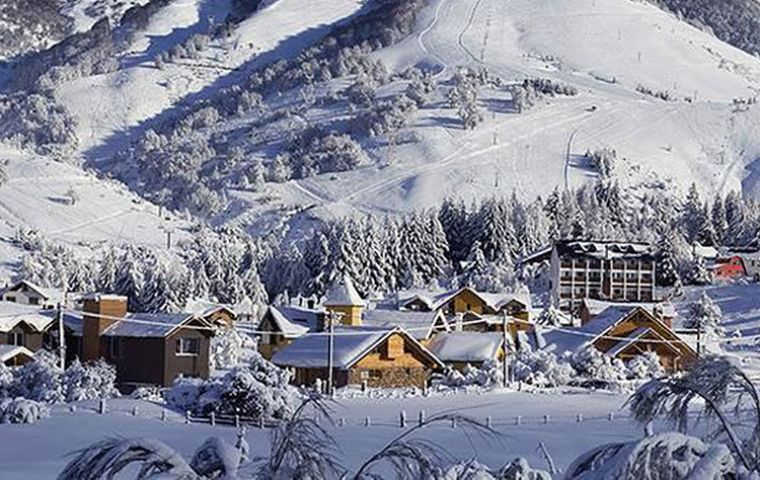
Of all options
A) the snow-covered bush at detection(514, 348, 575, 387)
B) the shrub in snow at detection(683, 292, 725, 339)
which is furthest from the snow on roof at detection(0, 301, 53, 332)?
the shrub in snow at detection(683, 292, 725, 339)

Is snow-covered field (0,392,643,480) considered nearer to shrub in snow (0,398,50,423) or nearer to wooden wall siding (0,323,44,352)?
shrub in snow (0,398,50,423)

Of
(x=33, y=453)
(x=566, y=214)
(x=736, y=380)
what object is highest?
(x=566, y=214)

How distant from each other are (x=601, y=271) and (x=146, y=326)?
6094 centimetres

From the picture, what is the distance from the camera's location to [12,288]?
3551 inches

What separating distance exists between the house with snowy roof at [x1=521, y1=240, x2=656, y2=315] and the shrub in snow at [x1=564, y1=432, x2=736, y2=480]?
99765mm

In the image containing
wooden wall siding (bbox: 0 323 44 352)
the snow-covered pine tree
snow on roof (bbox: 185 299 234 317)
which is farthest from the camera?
the snow-covered pine tree

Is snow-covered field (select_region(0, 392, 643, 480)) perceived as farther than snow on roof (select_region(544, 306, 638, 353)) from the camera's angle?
No

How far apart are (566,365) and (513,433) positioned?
24768 millimetres

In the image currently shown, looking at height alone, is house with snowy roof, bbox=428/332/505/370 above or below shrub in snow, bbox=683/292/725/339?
below

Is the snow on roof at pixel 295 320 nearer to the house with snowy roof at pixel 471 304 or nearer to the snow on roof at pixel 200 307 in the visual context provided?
the snow on roof at pixel 200 307

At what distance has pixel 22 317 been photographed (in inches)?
2552

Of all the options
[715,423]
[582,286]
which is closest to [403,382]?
[715,423]

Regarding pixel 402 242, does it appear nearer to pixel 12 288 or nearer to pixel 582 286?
A: pixel 582 286

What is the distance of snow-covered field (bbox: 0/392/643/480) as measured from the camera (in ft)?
100.0
